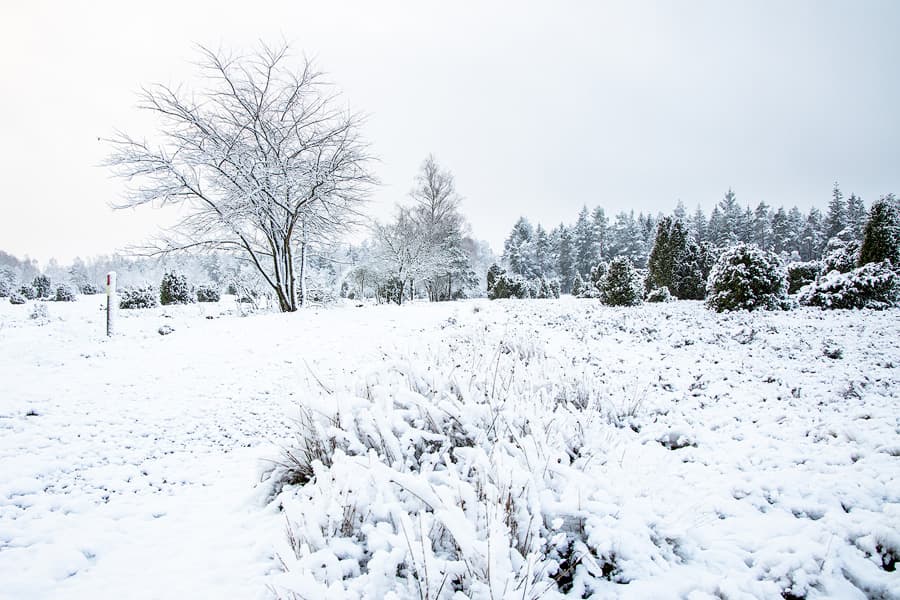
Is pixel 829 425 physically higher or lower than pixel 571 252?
lower

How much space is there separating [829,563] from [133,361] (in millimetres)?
8482

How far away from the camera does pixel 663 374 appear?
209 inches

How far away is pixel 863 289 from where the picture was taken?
9.73m

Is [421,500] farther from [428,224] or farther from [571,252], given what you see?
[571,252]

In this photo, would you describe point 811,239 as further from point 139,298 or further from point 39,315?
point 39,315

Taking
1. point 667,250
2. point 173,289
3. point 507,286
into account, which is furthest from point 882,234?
point 173,289

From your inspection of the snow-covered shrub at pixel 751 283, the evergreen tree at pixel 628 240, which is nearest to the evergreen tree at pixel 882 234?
the snow-covered shrub at pixel 751 283

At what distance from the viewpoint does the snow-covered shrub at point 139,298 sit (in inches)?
Answer: 675

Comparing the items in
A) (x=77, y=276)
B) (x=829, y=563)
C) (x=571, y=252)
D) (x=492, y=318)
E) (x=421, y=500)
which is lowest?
(x=829, y=563)

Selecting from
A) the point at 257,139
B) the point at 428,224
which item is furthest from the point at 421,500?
the point at 428,224

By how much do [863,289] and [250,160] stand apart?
17.1 metres

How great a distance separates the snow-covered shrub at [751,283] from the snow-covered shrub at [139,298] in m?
22.6

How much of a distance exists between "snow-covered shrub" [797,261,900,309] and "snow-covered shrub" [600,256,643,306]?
199 inches

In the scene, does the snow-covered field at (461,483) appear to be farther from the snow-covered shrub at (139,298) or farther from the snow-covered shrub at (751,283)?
the snow-covered shrub at (139,298)
